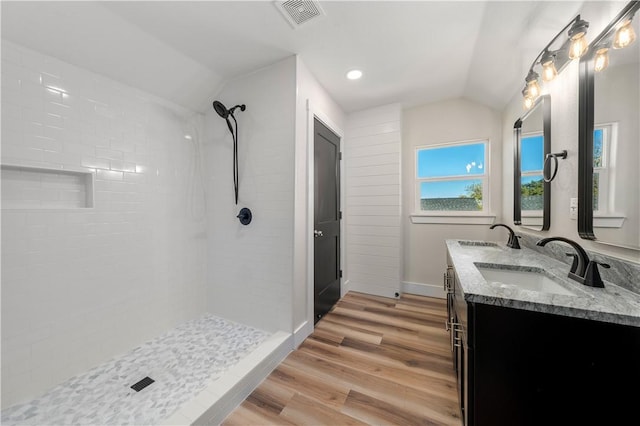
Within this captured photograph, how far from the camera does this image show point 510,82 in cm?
212

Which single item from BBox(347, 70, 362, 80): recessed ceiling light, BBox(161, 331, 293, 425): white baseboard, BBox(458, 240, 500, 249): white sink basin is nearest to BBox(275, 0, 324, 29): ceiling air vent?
BBox(347, 70, 362, 80): recessed ceiling light

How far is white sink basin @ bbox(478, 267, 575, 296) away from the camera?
1211 millimetres

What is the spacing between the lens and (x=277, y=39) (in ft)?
5.90

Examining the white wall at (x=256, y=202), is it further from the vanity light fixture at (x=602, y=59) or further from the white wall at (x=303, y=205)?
the vanity light fixture at (x=602, y=59)

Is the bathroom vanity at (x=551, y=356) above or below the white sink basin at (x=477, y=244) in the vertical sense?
below

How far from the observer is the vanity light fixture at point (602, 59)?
1105mm

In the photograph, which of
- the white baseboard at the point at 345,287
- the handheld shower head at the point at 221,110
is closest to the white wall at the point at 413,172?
the white baseboard at the point at 345,287

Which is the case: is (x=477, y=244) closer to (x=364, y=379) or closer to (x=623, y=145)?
(x=623, y=145)

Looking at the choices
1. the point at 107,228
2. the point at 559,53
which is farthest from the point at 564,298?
the point at 107,228

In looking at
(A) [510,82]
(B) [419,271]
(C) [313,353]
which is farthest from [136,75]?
(B) [419,271]

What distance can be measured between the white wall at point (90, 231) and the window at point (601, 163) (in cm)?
303

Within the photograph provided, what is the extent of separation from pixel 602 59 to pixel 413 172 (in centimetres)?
201

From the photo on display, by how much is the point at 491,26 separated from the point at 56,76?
3118mm

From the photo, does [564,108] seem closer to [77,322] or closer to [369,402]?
[369,402]
